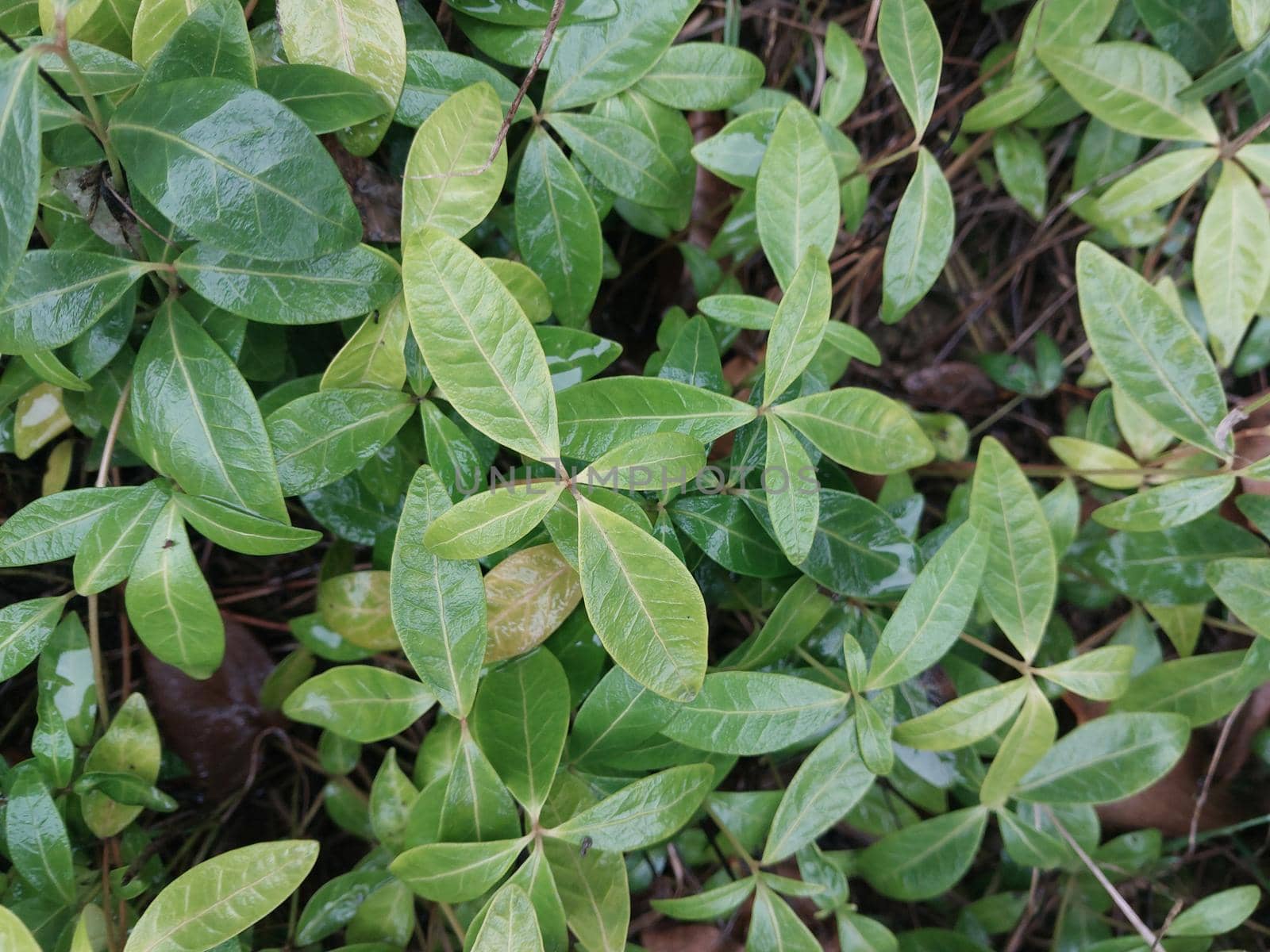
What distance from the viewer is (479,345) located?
0.78 m

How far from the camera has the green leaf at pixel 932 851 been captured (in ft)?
4.00

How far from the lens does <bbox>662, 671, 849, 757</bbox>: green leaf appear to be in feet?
3.19

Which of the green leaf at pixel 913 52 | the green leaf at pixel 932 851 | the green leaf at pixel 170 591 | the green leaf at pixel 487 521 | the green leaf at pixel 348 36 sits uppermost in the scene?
the green leaf at pixel 913 52

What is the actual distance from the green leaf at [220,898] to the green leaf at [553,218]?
75 cm

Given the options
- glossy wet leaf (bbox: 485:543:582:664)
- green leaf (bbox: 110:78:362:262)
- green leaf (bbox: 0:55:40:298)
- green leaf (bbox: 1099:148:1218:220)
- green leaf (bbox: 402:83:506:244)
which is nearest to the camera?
green leaf (bbox: 0:55:40:298)

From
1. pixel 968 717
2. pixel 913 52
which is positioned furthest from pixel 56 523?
pixel 913 52

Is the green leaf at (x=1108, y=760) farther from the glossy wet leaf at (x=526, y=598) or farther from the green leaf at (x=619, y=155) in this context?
the green leaf at (x=619, y=155)

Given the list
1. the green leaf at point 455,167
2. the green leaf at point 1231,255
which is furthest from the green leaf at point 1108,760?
the green leaf at point 455,167

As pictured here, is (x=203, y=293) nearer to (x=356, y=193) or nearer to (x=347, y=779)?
(x=356, y=193)

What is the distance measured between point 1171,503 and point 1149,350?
0.21 meters

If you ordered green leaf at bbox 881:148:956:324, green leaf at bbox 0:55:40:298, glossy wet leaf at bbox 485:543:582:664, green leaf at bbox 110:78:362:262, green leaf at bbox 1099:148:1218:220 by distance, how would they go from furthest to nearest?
green leaf at bbox 1099:148:1218:220 → green leaf at bbox 881:148:956:324 → glossy wet leaf at bbox 485:543:582:664 → green leaf at bbox 110:78:362:262 → green leaf at bbox 0:55:40:298

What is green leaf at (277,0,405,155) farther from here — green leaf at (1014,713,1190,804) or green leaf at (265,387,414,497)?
green leaf at (1014,713,1190,804)

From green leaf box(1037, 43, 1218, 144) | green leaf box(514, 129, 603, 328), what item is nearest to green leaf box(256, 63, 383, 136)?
green leaf box(514, 129, 603, 328)

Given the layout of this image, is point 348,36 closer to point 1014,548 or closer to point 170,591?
point 170,591
